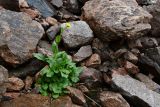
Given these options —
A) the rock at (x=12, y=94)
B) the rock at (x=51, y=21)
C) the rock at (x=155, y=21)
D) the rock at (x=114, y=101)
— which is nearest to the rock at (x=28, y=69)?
the rock at (x=12, y=94)

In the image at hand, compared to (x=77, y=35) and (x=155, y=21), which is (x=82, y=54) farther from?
(x=155, y=21)

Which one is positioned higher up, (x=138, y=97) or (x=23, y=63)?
(x=23, y=63)

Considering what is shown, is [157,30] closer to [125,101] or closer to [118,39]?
[118,39]

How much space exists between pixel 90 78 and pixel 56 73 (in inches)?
23.3

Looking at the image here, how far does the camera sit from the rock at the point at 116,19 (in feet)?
18.1

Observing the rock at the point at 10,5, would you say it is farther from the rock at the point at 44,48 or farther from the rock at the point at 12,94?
the rock at the point at 12,94

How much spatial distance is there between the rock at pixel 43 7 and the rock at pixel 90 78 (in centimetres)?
124

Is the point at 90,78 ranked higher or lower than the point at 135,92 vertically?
higher

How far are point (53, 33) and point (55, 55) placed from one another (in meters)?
0.69

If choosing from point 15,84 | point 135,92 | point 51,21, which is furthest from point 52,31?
point 135,92

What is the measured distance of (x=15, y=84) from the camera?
16.4 feet

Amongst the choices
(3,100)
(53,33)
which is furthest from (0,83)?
(53,33)

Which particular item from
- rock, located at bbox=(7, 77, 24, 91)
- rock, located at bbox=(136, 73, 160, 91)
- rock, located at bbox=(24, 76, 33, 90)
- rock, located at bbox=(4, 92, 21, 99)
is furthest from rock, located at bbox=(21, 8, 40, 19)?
rock, located at bbox=(136, 73, 160, 91)

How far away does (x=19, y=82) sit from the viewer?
16.5 feet
